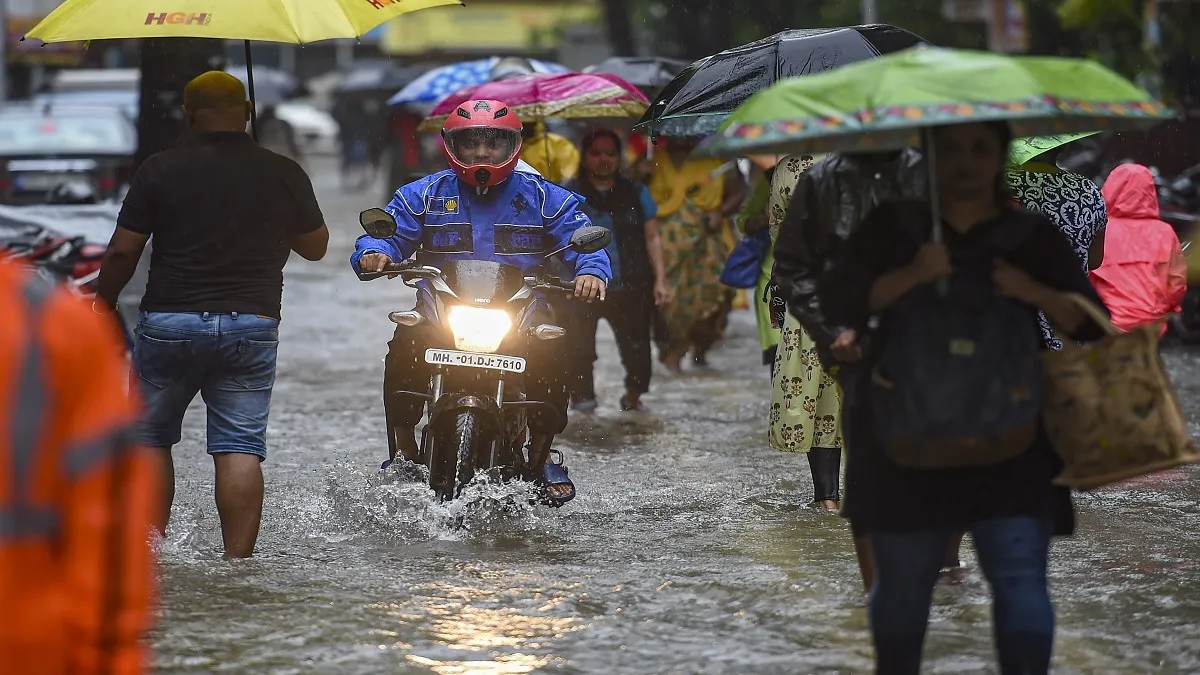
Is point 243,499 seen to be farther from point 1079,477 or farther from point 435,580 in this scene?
point 1079,477

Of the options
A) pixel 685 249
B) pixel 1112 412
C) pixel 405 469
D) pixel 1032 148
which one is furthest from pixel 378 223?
pixel 685 249

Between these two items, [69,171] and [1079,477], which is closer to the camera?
[1079,477]

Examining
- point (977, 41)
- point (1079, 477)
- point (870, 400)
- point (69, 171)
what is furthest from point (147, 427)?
point (977, 41)

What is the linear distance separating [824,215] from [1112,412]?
44.9 inches

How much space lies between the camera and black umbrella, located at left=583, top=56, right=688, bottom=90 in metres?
13.4

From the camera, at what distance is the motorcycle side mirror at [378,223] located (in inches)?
271

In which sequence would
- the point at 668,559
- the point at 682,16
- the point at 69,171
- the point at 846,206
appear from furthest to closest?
the point at 682,16, the point at 69,171, the point at 668,559, the point at 846,206

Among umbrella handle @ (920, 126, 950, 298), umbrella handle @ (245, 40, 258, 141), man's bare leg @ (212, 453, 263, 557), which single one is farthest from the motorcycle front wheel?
umbrella handle @ (920, 126, 950, 298)

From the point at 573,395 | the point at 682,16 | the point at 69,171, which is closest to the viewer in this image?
the point at 573,395

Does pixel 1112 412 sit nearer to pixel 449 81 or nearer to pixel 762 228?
pixel 762 228

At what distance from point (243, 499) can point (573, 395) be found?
4.38m

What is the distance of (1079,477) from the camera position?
161 inches

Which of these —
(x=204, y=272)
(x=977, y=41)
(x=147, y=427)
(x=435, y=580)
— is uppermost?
(x=977, y=41)

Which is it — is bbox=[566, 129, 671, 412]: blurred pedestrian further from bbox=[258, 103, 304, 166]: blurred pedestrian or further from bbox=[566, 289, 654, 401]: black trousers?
bbox=[258, 103, 304, 166]: blurred pedestrian
